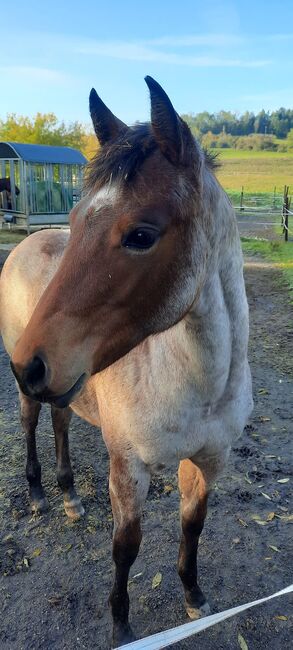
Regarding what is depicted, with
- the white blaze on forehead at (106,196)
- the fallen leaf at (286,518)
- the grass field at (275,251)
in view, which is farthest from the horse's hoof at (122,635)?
the grass field at (275,251)

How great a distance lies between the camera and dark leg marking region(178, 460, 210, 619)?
2.71 m

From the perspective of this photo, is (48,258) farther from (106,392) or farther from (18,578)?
(18,578)

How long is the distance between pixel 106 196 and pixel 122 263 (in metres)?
0.23

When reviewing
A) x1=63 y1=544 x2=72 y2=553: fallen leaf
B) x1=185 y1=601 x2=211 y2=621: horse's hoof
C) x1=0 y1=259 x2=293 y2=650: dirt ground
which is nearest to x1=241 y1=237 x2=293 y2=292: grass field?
x1=0 y1=259 x2=293 y2=650: dirt ground

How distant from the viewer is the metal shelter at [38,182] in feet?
61.5

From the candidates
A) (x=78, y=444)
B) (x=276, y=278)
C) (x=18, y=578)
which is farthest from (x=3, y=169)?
(x=18, y=578)

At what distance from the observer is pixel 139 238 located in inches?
60.6

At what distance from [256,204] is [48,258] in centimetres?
3512

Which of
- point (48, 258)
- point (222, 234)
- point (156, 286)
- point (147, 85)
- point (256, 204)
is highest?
point (147, 85)

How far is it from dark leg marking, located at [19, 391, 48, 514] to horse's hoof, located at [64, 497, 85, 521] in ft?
0.68

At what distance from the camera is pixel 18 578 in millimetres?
3033

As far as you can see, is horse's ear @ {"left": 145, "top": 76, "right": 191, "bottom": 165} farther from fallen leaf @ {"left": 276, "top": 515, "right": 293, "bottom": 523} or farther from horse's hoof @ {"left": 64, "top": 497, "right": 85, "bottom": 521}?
fallen leaf @ {"left": 276, "top": 515, "right": 293, "bottom": 523}

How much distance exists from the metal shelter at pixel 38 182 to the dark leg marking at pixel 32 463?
1611 centimetres

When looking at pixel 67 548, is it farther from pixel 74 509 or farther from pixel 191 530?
pixel 191 530
